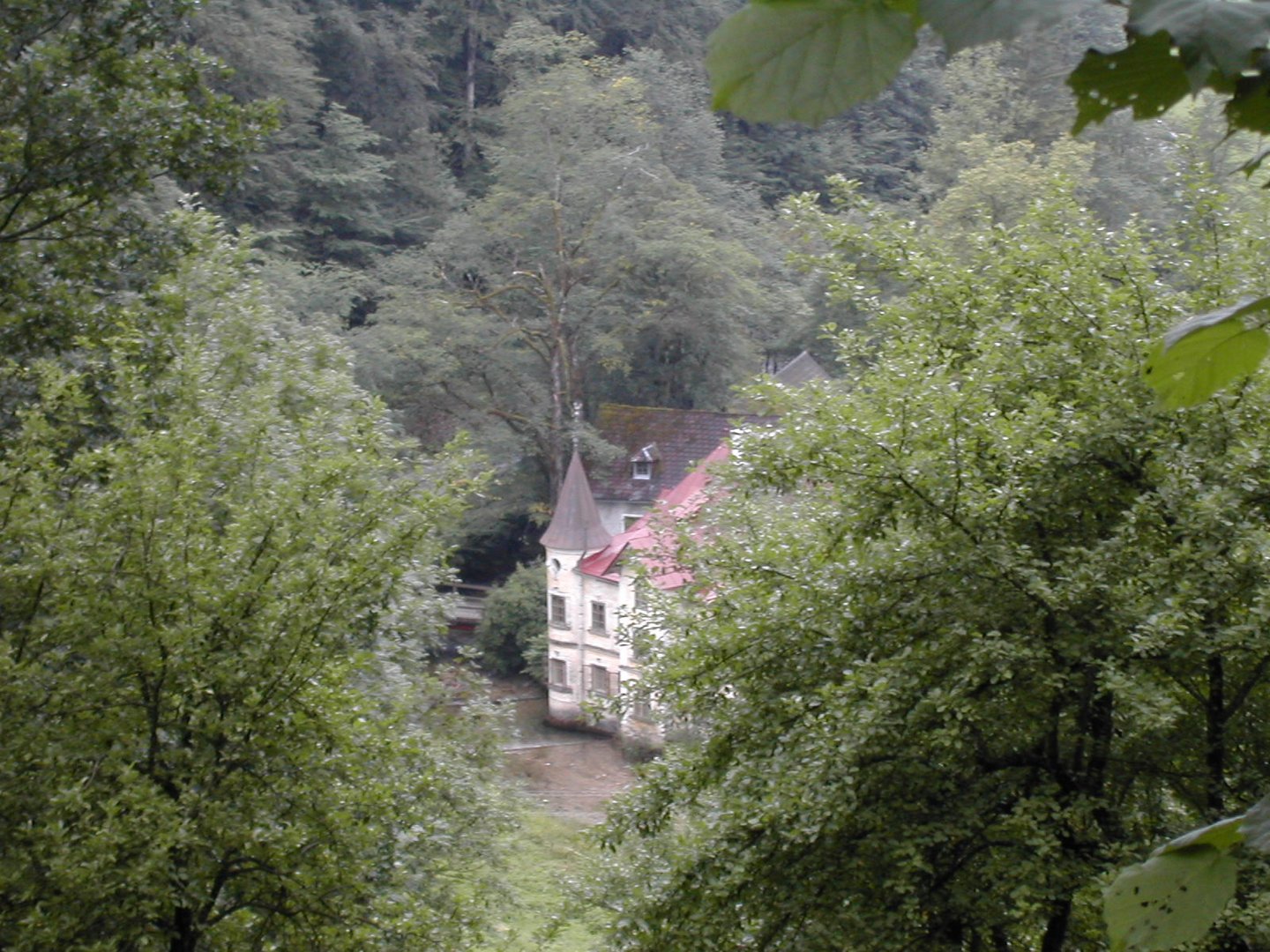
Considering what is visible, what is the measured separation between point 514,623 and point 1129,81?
30090 mm

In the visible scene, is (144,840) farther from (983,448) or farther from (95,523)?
(983,448)

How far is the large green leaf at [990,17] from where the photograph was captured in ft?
2.00

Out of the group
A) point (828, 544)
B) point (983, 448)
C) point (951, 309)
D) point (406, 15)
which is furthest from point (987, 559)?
point (406, 15)

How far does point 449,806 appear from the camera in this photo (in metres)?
10.3

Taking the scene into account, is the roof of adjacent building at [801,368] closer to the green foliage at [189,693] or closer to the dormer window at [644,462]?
the dormer window at [644,462]

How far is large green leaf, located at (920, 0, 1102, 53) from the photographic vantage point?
61 cm

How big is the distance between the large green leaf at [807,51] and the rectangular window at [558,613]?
28.5 m

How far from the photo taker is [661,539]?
10.6m

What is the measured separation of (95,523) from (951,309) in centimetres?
572

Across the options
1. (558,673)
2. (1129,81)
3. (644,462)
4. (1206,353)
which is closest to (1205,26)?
(1129,81)

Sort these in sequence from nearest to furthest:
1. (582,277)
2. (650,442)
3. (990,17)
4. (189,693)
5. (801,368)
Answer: (990,17)
(189,693)
(650,442)
(801,368)
(582,277)

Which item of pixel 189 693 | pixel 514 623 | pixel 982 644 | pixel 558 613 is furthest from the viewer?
pixel 514 623

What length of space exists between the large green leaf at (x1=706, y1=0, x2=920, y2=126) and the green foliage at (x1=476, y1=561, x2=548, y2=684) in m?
29.5

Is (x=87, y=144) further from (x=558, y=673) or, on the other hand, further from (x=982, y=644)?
(x=558, y=673)
